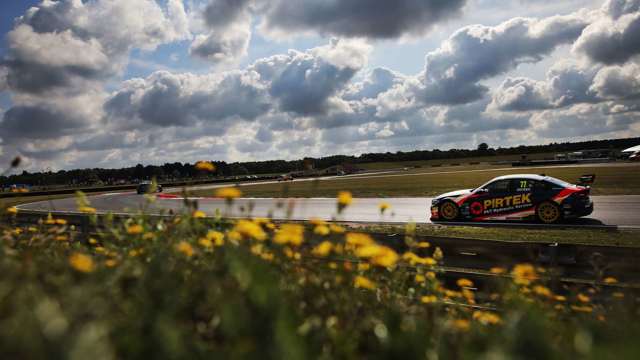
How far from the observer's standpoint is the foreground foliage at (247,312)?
133 cm

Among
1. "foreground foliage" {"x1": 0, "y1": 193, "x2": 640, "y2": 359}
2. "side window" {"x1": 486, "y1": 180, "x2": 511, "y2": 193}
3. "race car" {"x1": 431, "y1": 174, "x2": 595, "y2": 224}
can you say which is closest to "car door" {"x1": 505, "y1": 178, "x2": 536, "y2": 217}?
"race car" {"x1": 431, "y1": 174, "x2": 595, "y2": 224}

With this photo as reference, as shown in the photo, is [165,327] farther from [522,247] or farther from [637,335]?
[522,247]

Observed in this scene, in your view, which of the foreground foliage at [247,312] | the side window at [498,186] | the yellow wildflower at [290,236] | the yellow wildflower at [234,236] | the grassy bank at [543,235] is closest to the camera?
the foreground foliage at [247,312]

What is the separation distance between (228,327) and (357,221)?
1501cm

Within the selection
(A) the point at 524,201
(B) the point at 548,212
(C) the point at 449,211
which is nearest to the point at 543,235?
(B) the point at 548,212

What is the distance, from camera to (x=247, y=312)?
1.56m

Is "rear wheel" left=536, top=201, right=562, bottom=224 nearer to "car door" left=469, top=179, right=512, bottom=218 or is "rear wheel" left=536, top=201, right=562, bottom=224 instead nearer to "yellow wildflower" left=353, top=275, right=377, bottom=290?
"car door" left=469, top=179, right=512, bottom=218

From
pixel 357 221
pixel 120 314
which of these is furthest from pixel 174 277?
pixel 357 221

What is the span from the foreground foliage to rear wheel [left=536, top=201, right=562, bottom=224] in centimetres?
1164

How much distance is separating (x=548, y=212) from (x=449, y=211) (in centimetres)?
303

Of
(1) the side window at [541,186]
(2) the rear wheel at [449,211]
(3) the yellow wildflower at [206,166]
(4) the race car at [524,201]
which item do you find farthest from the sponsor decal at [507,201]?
(3) the yellow wildflower at [206,166]

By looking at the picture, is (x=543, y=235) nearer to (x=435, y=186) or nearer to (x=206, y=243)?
(x=206, y=243)

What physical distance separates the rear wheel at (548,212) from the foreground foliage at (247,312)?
11640 millimetres

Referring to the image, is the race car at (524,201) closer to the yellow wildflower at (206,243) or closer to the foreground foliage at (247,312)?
the foreground foliage at (247,312)
